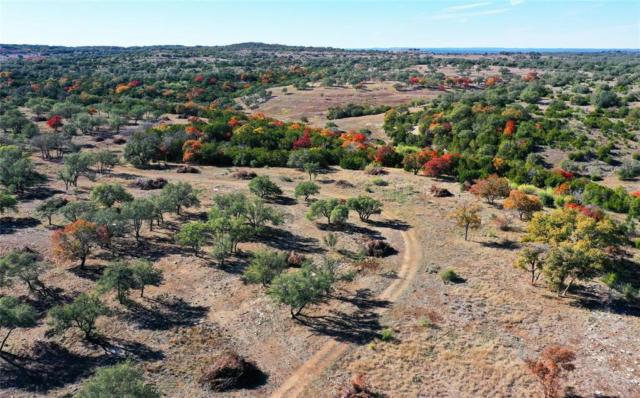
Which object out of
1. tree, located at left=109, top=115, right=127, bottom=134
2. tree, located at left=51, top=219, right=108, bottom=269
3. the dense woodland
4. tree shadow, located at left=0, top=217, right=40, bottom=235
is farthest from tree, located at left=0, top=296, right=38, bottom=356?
tree, located at left=109, top=115, right=127, bottom=134

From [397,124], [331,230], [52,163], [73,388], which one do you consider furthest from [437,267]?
[397,124]

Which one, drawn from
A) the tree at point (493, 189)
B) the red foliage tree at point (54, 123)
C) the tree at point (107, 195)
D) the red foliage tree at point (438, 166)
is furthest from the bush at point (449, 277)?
the red foliage tree at point (54, 123)

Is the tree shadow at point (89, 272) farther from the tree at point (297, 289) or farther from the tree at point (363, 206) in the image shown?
the tree at point (363, 206)

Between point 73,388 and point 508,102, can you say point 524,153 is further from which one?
point 73,388

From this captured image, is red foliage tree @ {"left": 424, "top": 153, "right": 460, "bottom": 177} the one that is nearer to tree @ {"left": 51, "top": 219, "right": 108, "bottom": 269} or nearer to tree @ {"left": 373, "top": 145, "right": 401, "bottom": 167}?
tree @ {"left": 373, "top": 145, "right": 401, "bottom": 167}

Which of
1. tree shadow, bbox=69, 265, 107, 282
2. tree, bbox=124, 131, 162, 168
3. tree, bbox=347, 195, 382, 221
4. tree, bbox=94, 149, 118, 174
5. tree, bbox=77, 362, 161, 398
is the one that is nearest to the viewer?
tree, bbox=77, 362, 161, 398

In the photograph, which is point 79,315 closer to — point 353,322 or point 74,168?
point 353,322
